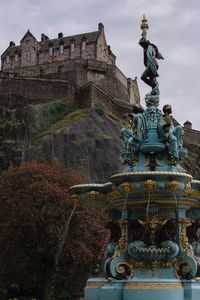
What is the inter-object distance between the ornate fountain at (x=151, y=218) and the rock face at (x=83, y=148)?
4476 cm

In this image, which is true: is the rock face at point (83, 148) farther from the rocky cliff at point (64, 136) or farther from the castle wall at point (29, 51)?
the castle wall at point (29, 51)

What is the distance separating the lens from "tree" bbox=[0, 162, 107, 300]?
110 feet

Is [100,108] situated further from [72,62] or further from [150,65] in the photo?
[150,65]

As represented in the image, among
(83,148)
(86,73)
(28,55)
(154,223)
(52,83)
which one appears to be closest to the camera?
(154,223)

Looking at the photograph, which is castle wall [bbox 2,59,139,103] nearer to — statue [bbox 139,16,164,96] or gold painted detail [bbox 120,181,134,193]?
statue [bbox 139,16,164,96]

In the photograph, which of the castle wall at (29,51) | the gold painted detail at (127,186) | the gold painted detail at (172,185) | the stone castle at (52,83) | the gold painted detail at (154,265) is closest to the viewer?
the gold painted detail at (172,185)

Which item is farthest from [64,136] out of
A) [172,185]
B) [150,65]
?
[172,185]

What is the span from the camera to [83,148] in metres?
63.3

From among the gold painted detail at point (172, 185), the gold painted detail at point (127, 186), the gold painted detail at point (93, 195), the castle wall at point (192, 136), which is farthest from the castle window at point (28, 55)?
the gold painted detail at point (172, 185)

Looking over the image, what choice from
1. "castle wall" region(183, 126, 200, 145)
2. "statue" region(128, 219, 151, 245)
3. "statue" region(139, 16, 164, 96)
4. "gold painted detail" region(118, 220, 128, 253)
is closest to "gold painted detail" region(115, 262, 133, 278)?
"gold painted detail" region(118, 220, 128, 253)

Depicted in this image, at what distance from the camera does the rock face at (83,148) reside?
6118 cm

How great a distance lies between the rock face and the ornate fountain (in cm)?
4476

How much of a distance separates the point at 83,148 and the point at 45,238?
1192 inches

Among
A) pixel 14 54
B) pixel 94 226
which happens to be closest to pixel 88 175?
pixel 94 226
